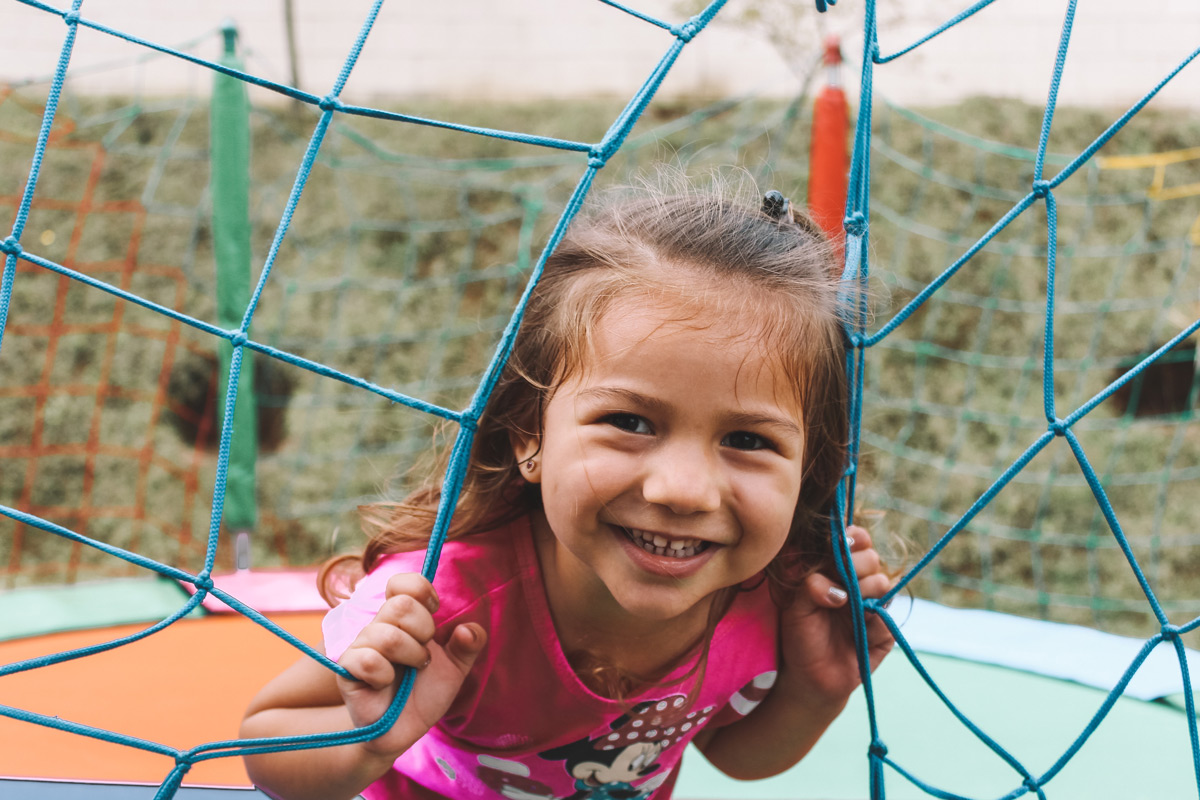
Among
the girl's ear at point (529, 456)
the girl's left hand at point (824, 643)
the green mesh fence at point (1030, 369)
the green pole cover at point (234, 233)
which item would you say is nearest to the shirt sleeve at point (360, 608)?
the girl's ear at point (529, 456)

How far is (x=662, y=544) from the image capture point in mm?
623

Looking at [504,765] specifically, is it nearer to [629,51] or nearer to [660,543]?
[660,543]

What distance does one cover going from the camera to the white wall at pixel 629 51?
10.0ft

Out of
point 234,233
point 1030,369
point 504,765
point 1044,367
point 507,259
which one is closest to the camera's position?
point 1044,367

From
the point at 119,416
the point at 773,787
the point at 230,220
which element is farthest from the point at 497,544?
the point at 119,416

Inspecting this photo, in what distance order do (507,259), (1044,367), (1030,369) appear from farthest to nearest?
(507,259)
(1030,369)
(1044,367)

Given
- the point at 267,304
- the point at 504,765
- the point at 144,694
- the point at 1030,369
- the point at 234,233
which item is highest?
the point at 267,304

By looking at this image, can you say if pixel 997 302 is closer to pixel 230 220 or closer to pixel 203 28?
pixel 230 220

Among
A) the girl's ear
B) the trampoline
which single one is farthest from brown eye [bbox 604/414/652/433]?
the trampoline

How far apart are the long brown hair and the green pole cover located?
987 millimetres

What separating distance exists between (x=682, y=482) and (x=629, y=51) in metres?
2.95

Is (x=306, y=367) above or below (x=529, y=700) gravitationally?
above

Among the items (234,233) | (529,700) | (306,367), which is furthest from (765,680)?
(234,233)

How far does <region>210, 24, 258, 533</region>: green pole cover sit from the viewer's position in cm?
168
